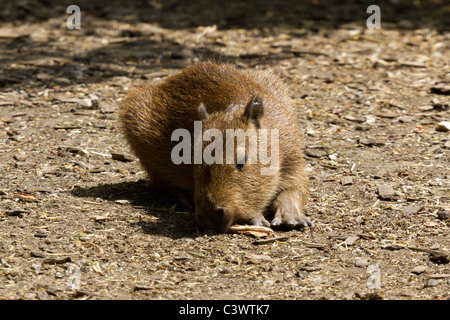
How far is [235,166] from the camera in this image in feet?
16.3

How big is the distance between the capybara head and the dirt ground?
10.3 inches

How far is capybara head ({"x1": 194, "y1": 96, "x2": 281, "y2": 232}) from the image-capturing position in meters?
4.86

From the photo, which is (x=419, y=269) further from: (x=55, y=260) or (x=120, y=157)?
(x=120, y=157)

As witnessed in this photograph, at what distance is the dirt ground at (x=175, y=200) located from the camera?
439cm

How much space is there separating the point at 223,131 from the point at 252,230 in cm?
80

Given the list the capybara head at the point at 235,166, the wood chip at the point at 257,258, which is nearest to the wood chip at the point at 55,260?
the capybara head at the point at 235,166

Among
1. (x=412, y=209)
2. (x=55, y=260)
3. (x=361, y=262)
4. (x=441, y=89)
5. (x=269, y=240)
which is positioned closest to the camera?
(x=55, y=260)

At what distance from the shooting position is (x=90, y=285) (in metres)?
4.18

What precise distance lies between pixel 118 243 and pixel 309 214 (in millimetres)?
1667

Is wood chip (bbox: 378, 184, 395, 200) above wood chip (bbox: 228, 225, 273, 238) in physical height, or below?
above

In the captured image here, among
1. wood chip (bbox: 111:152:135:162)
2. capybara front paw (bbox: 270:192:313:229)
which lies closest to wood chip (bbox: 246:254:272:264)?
capybara front paw (bbox: 270:192:313:229)

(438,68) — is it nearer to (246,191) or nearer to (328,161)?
(328,161)

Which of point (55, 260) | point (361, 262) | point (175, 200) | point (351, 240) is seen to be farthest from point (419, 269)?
point (55, 260)

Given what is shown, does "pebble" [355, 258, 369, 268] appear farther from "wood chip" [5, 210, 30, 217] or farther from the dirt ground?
"wood chip" [5, 210, 30, 217]
